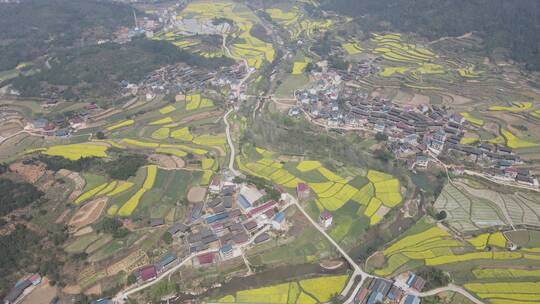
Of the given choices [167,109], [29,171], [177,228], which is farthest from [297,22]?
[177,228]

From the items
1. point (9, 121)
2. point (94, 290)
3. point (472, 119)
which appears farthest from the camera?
point (9, 121)

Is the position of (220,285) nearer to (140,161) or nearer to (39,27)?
(140,161)

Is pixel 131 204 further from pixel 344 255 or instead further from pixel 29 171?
pixel 344 255

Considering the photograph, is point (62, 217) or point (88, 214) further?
point (88, 214)

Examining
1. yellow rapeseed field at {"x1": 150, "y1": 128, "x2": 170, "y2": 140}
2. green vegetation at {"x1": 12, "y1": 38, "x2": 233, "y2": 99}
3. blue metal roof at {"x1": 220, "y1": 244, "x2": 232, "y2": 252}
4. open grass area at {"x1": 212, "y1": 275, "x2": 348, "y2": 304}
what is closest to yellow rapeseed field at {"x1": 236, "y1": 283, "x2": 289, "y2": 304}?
open grass area at {"x1": 212, "y1": 275, "x2": 348, "y2": 304}

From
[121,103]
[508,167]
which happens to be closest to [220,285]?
[508,167]

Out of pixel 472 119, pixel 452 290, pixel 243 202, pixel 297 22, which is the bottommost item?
pixel 243 202
